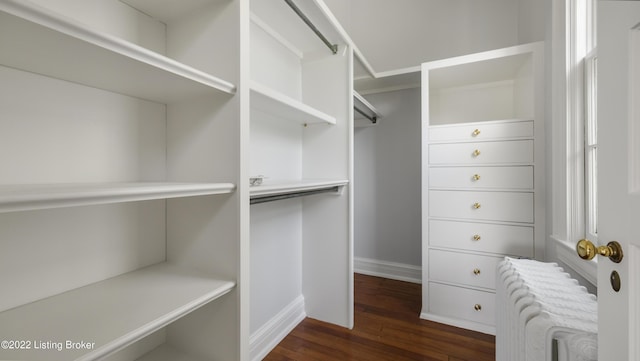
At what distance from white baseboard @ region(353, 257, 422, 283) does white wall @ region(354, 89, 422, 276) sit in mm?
42

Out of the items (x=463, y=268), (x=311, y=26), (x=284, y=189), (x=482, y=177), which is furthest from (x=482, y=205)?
(x=311, y=26)

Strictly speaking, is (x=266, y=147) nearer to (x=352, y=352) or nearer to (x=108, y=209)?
(x=108, y=209)

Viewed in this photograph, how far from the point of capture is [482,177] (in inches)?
69.2

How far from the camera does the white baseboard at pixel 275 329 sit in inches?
59.8

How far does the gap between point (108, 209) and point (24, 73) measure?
1.39 ft

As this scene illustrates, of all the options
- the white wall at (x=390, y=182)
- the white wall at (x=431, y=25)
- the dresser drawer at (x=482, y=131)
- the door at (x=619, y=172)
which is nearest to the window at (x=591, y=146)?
the dresser drawer at (x=482, y=131)

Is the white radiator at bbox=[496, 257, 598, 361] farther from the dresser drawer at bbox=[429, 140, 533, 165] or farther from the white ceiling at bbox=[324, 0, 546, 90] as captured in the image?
the white ceiling at bbox=[324, 0, 546, 90]

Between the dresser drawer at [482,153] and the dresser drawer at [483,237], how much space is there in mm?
441

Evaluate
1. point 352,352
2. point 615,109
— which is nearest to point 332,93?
point 615,109

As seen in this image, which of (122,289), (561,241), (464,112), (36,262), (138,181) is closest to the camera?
(36,262)

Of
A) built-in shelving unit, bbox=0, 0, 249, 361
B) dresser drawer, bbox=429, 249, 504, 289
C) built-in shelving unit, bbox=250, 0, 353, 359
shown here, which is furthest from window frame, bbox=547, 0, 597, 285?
built-in shelving unit, bbox=0, 0, 249, 361

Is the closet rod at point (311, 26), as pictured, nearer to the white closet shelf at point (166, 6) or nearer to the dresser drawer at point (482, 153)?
the white closet shelf at point (166, 6)

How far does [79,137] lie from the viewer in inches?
30.5

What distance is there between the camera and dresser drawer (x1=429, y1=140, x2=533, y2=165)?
65.2 inches
